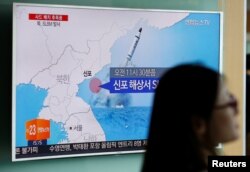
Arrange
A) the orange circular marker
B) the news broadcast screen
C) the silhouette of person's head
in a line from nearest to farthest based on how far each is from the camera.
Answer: the silhouette of person's head
the news broadcast screen
the orange circular marker

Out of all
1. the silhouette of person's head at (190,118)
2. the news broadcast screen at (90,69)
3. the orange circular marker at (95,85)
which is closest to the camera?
the silhouette of person's head at (190,118)

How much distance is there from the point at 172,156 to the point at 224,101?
0.16 m

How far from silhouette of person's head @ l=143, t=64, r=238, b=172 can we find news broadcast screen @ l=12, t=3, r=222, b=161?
5.67 feet

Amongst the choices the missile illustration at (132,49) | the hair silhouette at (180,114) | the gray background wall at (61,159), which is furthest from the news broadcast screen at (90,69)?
the hair silhouette at (180,114)

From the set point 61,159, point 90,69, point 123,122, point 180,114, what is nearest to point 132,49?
point 90,69

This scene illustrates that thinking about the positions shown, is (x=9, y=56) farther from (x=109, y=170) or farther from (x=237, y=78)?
(x=237, y=78)

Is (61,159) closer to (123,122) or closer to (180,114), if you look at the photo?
(123,122)

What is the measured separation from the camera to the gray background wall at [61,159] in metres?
2.52

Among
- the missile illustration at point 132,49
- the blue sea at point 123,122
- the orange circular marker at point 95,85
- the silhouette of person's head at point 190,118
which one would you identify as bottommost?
the blue sea at point 123,122

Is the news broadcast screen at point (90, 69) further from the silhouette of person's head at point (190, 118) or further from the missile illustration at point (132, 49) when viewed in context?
the silhouette of person's head at point (190, 118)

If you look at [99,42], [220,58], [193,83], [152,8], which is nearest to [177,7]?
[152,8]

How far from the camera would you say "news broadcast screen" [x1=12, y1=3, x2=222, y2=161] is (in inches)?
97.7

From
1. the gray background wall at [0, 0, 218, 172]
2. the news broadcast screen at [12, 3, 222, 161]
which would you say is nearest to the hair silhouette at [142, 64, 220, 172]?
the news broadcast screen at [12, 3, 222, 161]

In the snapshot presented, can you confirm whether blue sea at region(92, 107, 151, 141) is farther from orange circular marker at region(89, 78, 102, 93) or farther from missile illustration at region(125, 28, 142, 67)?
missile illustration at region(125, 28, 142, 67)
